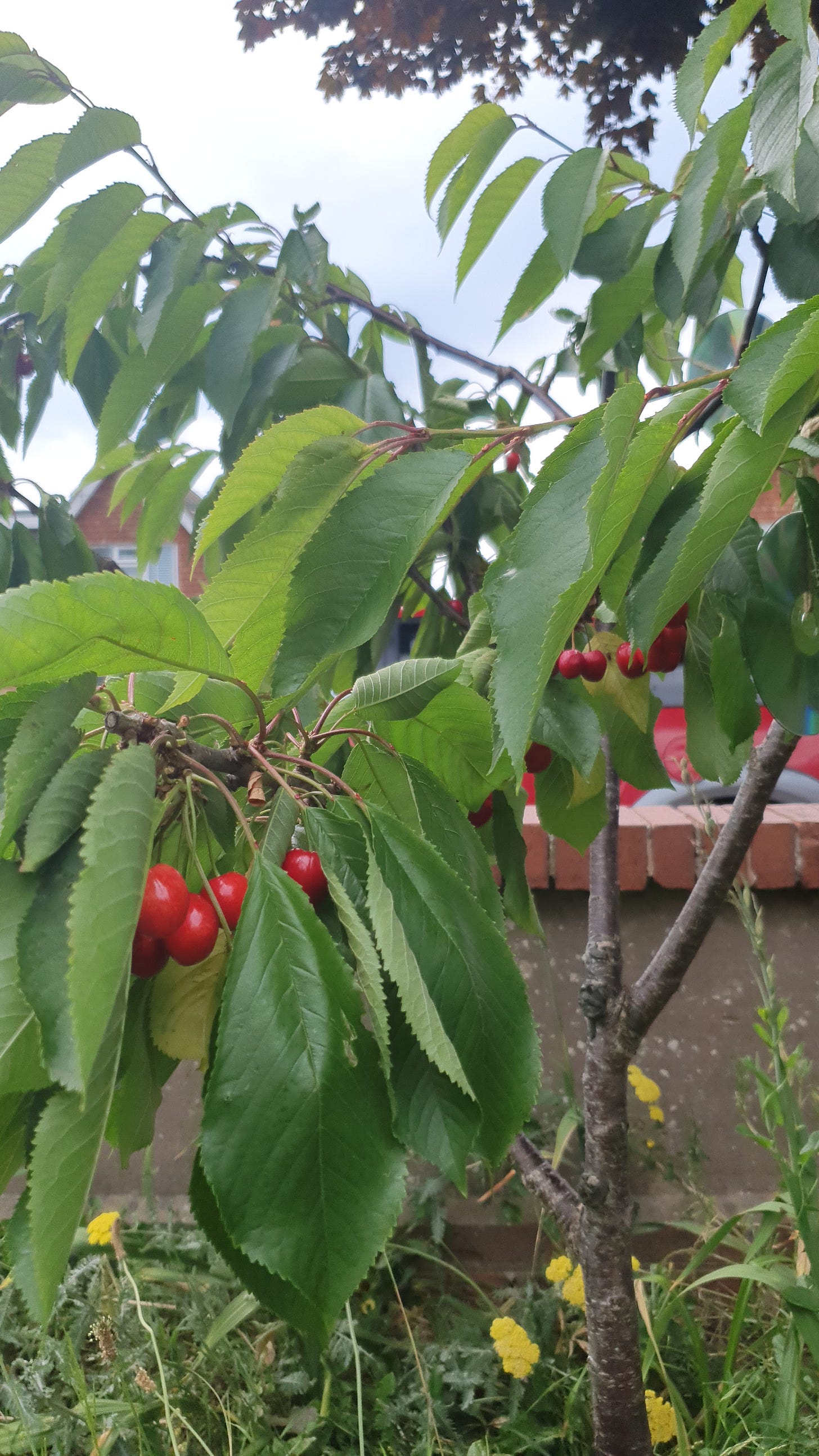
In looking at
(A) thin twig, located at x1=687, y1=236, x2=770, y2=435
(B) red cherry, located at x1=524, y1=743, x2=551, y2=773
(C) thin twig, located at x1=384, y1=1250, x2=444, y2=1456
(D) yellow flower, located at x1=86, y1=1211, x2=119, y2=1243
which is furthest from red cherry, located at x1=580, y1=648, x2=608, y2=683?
(D) yellow flower, located at x1=86, y1=1211, x2=119, y2=1243

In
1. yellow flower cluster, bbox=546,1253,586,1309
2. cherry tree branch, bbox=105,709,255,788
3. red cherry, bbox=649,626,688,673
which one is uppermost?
red cherry, bbox=649,626,688,673

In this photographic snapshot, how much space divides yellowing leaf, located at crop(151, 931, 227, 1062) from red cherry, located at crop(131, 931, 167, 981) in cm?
1

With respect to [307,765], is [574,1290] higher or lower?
lower

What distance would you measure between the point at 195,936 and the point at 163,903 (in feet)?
0.10

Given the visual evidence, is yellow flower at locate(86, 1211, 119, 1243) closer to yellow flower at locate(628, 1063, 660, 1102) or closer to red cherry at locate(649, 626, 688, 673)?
yellow flower at locate(628, 1063, 660, 1102)

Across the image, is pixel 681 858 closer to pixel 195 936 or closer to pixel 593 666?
pixel 593 666

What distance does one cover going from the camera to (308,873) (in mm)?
514

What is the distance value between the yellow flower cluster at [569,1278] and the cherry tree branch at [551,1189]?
0.10 metres

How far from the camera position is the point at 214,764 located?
0.50 m

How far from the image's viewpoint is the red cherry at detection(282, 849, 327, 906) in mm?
512

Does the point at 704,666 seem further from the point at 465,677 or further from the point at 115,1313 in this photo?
the point at 115,1313

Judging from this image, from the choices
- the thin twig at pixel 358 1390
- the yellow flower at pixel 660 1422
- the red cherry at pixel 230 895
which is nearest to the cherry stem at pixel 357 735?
the red cherry at pixel 230 895

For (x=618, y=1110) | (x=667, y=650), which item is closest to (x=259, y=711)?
(x=667, y=650)

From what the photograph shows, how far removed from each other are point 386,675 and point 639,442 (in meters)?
0.19
